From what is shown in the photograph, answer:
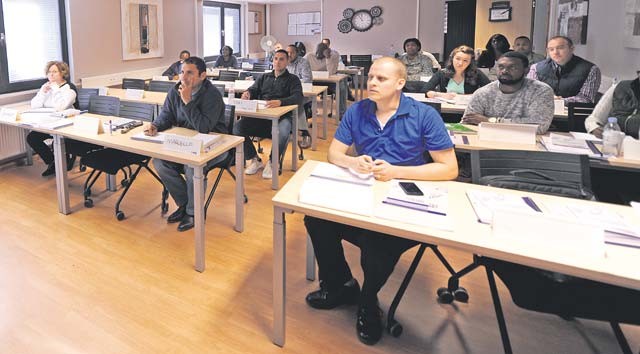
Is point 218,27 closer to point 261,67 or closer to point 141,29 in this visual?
point 261,67

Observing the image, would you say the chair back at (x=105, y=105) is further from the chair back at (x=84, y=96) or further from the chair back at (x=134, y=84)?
the chair back at (x=134, y=84)

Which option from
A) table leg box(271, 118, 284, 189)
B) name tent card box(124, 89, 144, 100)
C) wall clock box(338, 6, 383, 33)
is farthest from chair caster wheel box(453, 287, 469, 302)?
wall clock box(338, 6, 383, 33)

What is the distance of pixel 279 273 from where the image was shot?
6.47ft

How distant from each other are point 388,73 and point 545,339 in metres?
1.45

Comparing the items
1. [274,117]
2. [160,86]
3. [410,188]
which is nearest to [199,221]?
[410,188]

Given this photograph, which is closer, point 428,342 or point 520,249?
point 520,249

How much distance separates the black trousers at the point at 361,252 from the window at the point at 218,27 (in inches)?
307

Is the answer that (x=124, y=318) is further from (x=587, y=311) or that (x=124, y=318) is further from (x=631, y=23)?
(x=631, y=23)

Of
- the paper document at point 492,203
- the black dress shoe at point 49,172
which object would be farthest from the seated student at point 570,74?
the black dress shoe at point 49,172

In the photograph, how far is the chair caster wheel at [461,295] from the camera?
94.8 inches

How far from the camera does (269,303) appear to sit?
93.8 inches

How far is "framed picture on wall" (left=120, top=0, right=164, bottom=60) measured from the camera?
618 cm

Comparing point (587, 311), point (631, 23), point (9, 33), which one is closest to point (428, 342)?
point (587, 311)

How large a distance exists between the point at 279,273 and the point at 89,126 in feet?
7.00
